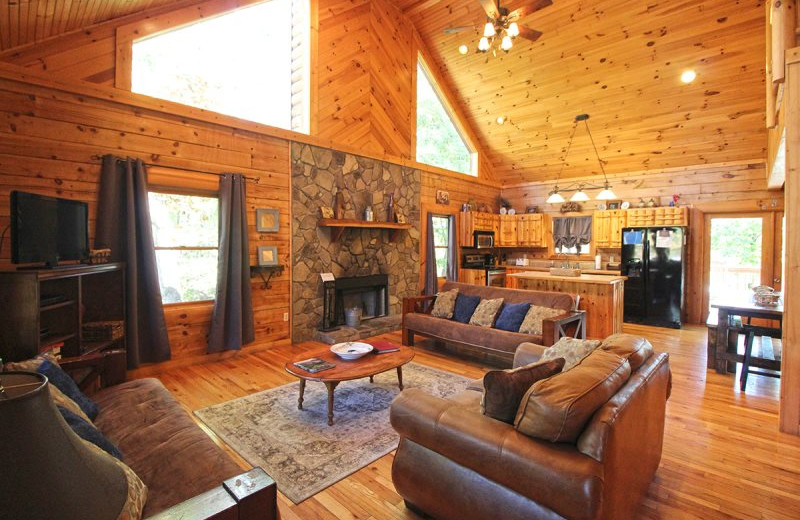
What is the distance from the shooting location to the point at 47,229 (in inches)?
118

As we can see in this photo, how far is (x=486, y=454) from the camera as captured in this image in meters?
1.70

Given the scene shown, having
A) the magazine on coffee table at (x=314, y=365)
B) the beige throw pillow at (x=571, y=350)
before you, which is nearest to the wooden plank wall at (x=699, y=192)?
the beige throw pillow at (x=571, y=350)

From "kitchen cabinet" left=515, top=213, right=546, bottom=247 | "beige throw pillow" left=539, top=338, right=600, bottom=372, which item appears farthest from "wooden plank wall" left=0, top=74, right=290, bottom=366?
"kitchen cabinet" left=515, top=213, right=546, bottom=247

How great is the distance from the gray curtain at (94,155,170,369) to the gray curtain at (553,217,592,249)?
7.50m

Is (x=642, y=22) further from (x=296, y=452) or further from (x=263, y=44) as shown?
(x=296, y=452)

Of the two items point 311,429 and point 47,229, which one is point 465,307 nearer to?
point 311,429

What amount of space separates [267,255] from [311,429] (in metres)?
2.66

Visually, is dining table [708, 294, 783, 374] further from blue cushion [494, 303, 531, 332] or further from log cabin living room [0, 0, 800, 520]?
blue cushion [494, 303, 531, 332]

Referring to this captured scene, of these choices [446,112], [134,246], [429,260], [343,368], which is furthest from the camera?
[446,112]

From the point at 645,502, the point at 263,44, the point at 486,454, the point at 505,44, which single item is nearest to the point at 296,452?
the point at 486,454

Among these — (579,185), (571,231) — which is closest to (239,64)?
(579,185)

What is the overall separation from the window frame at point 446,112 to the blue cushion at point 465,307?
3.15m

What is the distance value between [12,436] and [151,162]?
4.23 meters

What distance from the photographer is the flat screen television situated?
273 centimetres
